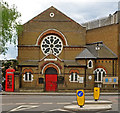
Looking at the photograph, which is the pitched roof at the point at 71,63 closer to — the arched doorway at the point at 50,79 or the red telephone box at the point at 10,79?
the arched doorway at the point at 50,79

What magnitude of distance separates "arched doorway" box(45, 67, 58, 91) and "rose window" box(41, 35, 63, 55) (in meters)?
3.69

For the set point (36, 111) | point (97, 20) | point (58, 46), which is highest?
point (97, 20)

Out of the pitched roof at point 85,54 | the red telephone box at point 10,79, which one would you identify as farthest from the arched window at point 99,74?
the red telephone box at point 10,79

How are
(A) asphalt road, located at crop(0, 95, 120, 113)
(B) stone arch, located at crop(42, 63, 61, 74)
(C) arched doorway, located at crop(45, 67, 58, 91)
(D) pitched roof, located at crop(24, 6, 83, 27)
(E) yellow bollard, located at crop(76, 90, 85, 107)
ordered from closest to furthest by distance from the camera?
(A) asphalt road, located at crop(0, 95, 120, 113)
(E) yellow bollard, located at crop(76, 90, 85, 107)
(B) stone arch, located at crop(42, 63, 61, 74)
(C) arched doorway, located at crop(45, 67, 58, 91)
(D) pitched roof, located at crop(24, 6, 83, 27)

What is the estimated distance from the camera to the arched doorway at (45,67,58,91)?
35562 mm

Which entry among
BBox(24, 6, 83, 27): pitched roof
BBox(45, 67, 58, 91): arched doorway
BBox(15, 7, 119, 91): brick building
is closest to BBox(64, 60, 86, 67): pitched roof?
BBox(15, 7, 119, 91): brick building

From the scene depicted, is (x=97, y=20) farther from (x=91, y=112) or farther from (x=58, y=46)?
(x=91, y=112)

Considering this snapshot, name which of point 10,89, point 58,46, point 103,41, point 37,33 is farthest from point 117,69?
point 10,89

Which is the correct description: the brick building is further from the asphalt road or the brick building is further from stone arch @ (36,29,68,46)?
the asphalt road

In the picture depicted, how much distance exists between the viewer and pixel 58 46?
126 ft

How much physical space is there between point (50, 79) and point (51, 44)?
5478mm

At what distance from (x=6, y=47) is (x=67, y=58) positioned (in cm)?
1077

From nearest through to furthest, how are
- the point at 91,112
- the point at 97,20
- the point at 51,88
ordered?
the point at 91,112 → the point at 51,88 → the point at 97,20

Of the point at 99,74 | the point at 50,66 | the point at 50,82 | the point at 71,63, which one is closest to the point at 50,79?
the point at 50,82
